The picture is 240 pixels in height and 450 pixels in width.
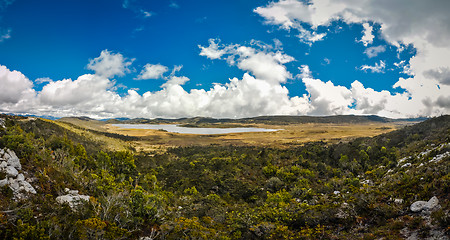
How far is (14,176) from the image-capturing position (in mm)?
14336

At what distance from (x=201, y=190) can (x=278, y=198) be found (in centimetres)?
1343

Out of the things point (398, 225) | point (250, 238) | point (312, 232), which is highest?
point (398, 225)

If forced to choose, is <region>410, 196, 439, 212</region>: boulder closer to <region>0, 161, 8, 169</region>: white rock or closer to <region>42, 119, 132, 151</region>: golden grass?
<region>0, 161, 8, 169</region>: white rock

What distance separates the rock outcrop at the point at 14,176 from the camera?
1346 centimetres

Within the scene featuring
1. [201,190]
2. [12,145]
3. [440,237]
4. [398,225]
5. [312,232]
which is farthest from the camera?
[201,190]

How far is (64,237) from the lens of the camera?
11320mm

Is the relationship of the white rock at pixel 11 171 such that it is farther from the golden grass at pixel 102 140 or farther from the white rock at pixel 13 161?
the golden grass at pixel 102 140

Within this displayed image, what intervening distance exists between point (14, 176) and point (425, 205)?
2441 cm

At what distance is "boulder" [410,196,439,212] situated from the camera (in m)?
10.5

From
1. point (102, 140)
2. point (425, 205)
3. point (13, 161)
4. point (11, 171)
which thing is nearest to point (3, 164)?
point (11, 171)

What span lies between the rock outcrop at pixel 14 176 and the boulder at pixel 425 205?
22636mm

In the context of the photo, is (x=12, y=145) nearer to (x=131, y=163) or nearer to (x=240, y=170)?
(x=131, y=163)

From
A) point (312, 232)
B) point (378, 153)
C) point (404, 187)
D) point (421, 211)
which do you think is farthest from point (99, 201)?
point (378, 153)

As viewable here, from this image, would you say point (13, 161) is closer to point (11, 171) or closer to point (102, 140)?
point (11, 171)
